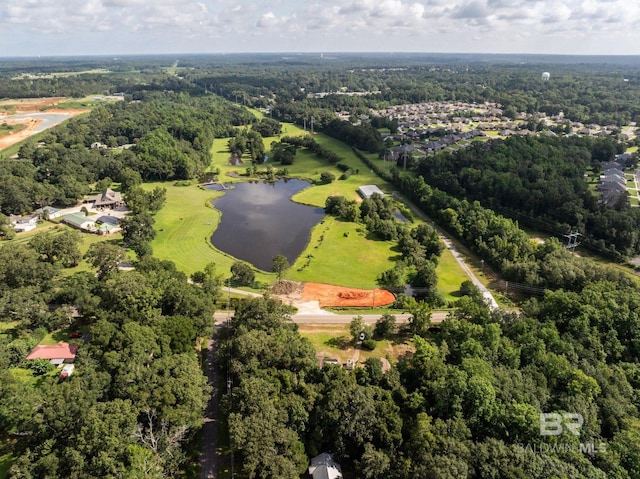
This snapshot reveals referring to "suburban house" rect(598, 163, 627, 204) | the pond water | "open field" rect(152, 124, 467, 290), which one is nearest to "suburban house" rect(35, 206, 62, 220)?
"open field" rect(152, 124, 467, 290)

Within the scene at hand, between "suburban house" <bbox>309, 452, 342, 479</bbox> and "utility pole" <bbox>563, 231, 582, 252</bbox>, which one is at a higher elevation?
"utility pole" <bbox>563, 231, 582, 252</bbox>

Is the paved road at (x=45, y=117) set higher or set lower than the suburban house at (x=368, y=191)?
higher

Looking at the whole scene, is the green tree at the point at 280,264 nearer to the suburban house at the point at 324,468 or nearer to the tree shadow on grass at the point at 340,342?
the tree shadow on grass at the point at 340,342

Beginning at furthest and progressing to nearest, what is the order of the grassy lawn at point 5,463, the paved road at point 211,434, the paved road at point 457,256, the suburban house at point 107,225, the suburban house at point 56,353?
the suburban house at point 107,225 → the paved road at point 457,256 → the suburban house at point 56,353 → the paved road at point 211,434 → the grassy lawn at point 5,463

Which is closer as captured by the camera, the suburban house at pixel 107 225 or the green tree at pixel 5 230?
the green tree at pixel 5 230

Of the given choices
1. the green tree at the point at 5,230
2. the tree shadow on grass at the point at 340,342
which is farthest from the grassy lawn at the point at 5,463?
the green tree at the point at 5,230

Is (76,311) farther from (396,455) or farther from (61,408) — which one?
(396,455)

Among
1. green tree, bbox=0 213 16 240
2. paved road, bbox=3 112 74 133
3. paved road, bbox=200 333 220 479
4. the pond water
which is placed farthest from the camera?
paved road, bbox=3 112 74 133

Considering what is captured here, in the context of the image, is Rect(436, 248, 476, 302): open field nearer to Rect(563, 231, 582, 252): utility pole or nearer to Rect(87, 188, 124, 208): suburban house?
Rect(563, 231, 582, 252): utility pole
